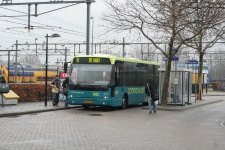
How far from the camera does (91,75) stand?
2119cm

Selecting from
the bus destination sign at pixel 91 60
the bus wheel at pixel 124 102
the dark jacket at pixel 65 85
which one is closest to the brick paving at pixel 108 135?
the bus destination sign at pixel 91 60

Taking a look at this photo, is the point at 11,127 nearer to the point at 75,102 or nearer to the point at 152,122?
the point at 152,122

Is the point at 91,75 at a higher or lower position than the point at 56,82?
higher

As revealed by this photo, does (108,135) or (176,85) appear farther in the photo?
(176,85)

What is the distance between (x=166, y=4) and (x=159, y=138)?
21.4 ft

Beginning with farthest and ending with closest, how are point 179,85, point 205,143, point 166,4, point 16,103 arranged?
1. point 179,85
2. point 16,103
3. point 166,4
4. point 205,143

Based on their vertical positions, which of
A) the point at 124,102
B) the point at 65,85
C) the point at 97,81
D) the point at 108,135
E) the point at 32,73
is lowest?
the point at 108,135

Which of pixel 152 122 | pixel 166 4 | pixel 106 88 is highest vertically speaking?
pixel 166 4

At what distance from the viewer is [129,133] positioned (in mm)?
12938

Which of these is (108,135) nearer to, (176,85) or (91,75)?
(91,75)

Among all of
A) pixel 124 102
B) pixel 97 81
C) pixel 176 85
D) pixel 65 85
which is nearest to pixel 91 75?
pixel 97 81

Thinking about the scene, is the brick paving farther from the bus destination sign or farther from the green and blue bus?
the bus destination sign

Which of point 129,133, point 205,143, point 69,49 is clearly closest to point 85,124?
point 129,133

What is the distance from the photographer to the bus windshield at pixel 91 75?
2105 cm
